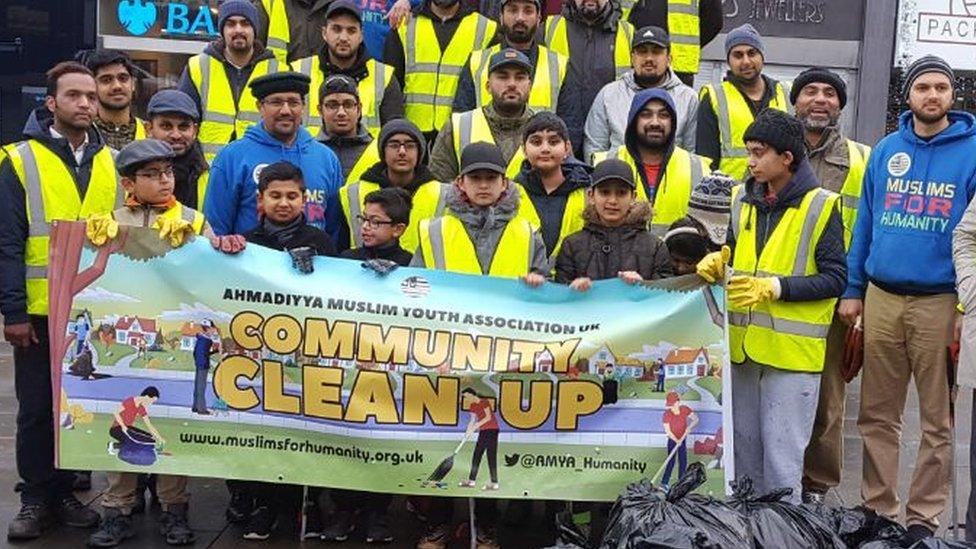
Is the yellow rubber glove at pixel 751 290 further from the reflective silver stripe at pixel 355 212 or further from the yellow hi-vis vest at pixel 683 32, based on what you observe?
the yellow hi-vis vest at pixel 683 32

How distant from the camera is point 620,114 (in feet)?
24.3

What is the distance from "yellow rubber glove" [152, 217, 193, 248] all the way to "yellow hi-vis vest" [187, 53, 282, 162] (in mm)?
1998

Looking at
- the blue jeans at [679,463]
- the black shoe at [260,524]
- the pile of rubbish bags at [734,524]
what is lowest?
the black shoe at [260,524]

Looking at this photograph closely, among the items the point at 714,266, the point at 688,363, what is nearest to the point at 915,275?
the point at 714,266

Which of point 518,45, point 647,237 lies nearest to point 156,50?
point 518,45

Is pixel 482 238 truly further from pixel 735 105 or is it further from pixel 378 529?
pixel 735 105

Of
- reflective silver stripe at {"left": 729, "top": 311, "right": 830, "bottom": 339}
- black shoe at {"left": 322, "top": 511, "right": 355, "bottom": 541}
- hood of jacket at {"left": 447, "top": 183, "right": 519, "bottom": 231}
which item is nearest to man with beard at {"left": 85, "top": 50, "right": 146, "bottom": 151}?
hood of jacket at {"left": 447, "top": 183, "right": 519, "bottom": 231}

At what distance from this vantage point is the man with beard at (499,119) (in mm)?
7016

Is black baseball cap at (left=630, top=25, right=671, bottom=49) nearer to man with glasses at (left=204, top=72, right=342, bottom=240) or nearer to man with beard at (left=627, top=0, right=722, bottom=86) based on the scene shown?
man with beard at (left=627, top=0, right=722, bottom=86)

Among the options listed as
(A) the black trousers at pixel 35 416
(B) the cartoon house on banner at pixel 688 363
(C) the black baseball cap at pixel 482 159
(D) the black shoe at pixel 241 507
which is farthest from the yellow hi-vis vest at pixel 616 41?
(A) the black trousers at pixel 35 416

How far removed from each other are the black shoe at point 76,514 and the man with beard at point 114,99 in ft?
6.36

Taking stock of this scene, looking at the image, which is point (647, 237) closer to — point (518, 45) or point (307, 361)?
point (307, 361)

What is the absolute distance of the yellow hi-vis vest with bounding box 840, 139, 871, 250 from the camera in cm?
643

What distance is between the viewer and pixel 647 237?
5797 mm
